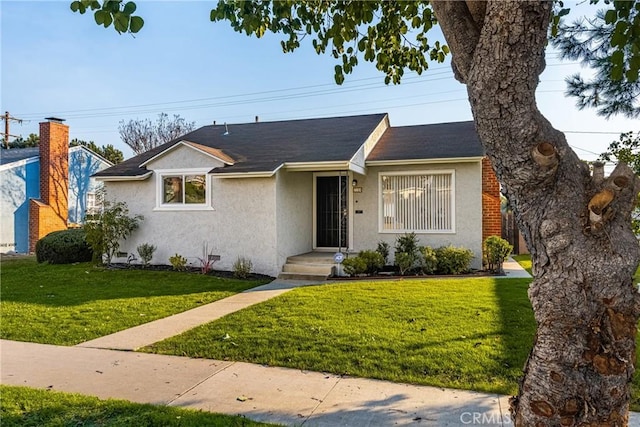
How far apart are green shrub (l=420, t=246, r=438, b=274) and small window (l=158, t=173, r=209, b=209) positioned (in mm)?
6345

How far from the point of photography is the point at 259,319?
6.84 meters

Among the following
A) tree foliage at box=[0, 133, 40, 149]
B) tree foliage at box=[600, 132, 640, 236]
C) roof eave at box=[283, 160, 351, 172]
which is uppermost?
tree foliage at box=[0, 133, 40, 149]

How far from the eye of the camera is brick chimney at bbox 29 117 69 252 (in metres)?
19.9

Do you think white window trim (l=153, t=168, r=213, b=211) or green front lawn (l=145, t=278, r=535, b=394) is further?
white window trim (l=153, t=168, r=213, b=211)

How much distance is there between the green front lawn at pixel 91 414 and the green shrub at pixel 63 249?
1130 cm

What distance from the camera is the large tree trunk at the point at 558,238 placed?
1992mm

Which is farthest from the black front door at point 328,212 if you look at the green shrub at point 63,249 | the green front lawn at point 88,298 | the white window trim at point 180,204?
the green shrub at point 63,249

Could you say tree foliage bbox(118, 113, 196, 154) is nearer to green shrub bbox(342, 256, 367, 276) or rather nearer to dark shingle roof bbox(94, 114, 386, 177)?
dark shingle roof bbox(94, 114, 386, 177)

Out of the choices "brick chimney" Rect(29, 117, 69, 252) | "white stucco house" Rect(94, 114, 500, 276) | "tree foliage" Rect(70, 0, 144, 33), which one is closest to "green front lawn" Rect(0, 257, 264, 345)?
"white stucco house" Rect(94, 114, 500, 276)

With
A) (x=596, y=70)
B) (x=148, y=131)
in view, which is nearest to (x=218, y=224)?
(x=596, y=70)

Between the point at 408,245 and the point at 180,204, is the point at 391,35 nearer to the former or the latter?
Answer: the point at 408,245

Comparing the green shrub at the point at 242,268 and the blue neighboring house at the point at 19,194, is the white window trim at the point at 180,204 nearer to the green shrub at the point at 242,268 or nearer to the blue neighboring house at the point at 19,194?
the green shrub at the point at 242,268

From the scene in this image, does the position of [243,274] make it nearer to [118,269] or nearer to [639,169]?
[118,269]

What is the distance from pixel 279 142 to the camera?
1427 centimetres
